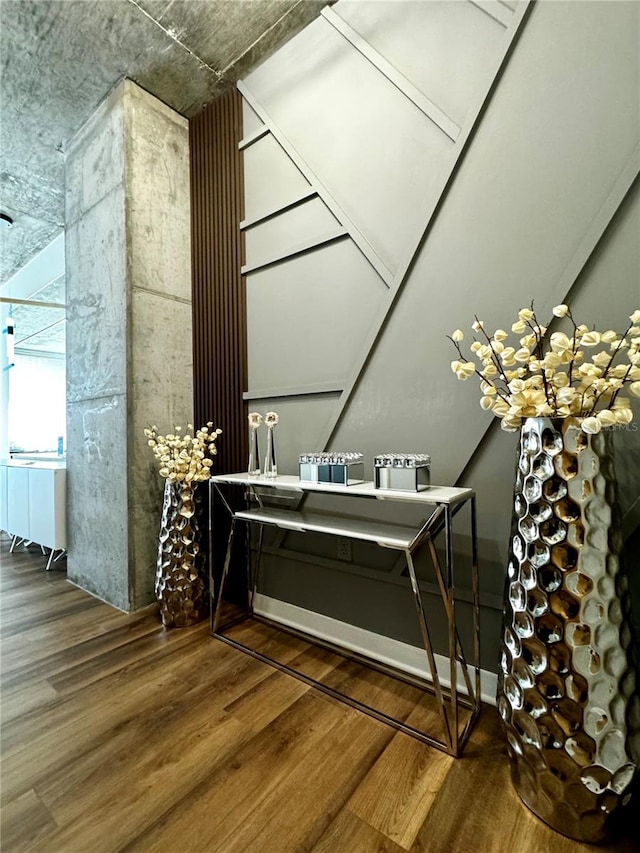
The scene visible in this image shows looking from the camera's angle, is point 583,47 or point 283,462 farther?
point 283,462

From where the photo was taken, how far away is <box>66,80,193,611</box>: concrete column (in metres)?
2.49

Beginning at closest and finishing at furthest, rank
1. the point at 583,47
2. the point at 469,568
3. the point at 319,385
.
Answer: the point at 583,47 < the point at 469,568 < the point at 319,385

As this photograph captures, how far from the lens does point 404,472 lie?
1.50 meters

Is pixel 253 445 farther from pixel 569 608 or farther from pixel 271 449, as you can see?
pixel 569 608

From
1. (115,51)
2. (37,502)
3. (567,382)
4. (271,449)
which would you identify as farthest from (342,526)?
(115,51)

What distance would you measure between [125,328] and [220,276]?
72 centimetres

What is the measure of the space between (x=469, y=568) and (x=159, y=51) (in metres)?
3.47

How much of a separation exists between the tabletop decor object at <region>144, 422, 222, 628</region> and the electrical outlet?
3.00 ft

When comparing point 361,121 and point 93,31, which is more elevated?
point 93,31

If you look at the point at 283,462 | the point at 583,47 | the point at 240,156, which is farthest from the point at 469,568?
the point at 240,156

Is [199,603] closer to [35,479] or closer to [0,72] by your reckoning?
[35,479]

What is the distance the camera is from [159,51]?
Result: 2.36 metres

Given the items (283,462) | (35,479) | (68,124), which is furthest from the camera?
(35,479)

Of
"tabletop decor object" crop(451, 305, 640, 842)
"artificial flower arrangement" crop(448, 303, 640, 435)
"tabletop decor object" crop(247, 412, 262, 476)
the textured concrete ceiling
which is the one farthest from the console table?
the textured concrete ceiling
